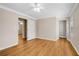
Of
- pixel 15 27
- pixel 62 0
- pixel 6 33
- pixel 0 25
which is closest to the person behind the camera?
pixel 62 0

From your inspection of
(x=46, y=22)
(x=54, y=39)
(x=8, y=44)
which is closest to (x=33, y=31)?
(x=46, y=22)

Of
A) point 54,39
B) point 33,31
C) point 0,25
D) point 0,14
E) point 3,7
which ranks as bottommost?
point 54,39

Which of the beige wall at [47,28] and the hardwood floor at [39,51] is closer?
the hardwood floor at [39,51]

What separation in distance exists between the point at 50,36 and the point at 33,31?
2.11 metres

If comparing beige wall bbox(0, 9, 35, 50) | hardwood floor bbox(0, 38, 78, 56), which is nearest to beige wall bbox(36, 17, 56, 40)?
hardwood floor bbox(0, 38, 78, 56)

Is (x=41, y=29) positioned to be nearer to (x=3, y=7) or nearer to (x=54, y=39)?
(x=54, y=39)

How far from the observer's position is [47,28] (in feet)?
27.1

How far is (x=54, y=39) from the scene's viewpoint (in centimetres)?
761

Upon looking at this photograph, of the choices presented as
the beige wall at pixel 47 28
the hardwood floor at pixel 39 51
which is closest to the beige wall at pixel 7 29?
the hardwood floor at pixel 39 51

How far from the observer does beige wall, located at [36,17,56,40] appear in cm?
768

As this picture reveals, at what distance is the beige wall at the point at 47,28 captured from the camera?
7680mm

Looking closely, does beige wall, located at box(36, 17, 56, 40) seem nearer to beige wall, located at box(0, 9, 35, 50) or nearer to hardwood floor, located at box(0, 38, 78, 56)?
hardwood floor, located at box(0, 38, 78, 56)

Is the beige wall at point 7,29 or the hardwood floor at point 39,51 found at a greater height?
the beige wall at point 7,29

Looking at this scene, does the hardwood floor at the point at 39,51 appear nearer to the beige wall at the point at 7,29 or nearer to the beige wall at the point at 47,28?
the beige wall at the point at 7,29
